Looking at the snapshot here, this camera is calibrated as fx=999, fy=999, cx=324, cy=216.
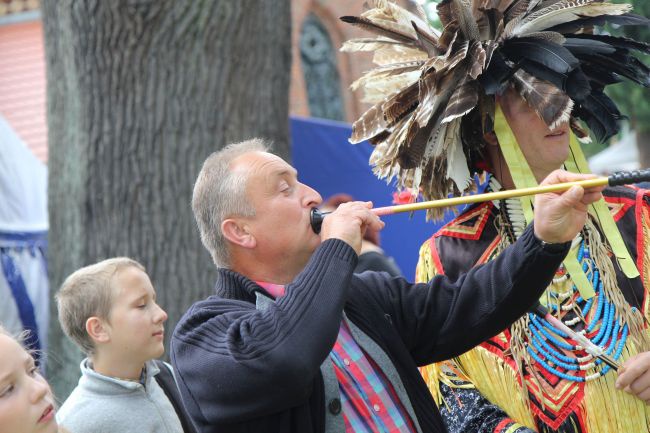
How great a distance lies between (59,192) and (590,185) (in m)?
3.32

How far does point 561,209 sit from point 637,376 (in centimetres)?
60

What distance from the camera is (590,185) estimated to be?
2.26m

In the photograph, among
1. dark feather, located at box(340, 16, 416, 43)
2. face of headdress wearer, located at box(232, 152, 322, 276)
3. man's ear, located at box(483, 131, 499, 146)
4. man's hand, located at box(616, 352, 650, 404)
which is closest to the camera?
face of headdress wearer, located at box(232, 152, 322, 276)

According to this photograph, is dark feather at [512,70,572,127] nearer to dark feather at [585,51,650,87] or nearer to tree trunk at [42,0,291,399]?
dark feather at [585,51,650,87]

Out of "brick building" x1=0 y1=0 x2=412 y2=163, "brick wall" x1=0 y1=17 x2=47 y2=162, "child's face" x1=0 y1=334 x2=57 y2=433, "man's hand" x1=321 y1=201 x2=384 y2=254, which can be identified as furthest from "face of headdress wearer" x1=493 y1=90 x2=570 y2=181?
"brick building" x1=0 y1=0 x2=412 y2=163

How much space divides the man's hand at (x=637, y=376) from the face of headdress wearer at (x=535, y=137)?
594 millimetres

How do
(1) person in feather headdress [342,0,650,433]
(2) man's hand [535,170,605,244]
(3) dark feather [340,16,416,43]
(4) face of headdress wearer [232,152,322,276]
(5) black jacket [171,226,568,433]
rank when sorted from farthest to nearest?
(3) dark feather [340,16,416,43] → (1) person in feather headdress [342,0,650,433] → (4) face of headdress wearer [232,152,322,276] → (2) man's hand [535,170,605,244] → (5) black jacket [171,226,568,433]

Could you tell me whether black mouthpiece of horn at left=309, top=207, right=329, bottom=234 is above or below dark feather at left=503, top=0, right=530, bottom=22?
below

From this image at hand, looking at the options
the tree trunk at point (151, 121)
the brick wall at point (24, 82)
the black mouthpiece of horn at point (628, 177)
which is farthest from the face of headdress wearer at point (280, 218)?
the brick wall at point (24, 82)

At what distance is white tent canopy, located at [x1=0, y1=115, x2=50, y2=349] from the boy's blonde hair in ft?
5.85

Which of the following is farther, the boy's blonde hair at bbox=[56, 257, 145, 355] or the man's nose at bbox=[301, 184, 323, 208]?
the boy's blonde hair at bbox=[56, 257, 145, 355]

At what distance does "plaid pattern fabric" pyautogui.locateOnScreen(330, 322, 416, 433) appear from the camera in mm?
2383

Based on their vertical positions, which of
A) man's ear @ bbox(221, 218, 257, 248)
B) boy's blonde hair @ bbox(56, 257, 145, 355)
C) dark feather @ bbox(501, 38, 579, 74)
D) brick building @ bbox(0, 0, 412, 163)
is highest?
dark feather @ bbox(501, 38, 579, 74)

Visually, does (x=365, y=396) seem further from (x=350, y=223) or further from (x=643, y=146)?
(x=643, y=146)
